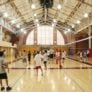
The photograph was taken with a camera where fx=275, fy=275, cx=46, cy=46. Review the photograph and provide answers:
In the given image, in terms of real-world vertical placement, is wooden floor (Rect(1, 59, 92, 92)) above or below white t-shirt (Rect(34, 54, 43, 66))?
below

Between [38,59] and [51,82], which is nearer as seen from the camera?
[51,82]

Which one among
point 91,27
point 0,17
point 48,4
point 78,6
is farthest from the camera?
point 91,27

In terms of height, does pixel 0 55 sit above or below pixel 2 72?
above

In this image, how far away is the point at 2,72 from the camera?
36.6 feet

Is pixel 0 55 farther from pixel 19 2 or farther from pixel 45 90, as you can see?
pixel 19 2

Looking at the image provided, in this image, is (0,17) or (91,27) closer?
(0,17)

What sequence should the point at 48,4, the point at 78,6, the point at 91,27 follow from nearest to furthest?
1. the point at 48,4
2. the point at 78,6
3. the point at 91,27

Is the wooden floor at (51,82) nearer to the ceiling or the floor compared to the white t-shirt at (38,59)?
nearer to the floor

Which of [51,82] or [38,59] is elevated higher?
[38,59]

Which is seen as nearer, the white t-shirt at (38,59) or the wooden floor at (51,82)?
the wooden floor at (51,82)

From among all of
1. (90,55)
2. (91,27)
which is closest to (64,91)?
(90,55)

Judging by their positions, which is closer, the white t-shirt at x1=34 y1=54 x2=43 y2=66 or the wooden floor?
the wooden floor

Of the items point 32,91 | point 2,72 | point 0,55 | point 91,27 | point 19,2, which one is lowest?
point 32,91

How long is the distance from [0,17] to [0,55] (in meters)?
29.3
